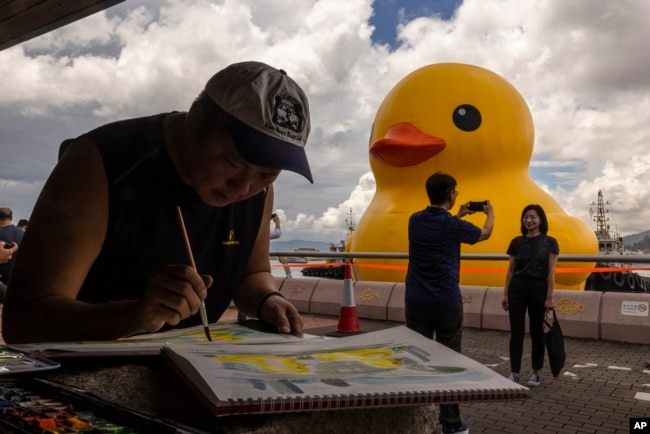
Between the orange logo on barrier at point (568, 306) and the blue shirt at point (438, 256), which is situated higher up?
the blue shirt at point (438, 256)

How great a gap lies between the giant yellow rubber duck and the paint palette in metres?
9.59

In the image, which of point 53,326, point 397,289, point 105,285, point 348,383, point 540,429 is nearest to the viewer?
point 348,383

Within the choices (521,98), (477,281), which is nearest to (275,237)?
(477,281)

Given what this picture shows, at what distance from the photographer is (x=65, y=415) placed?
0.72 meters

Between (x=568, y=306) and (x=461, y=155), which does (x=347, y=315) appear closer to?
(x=568, y=306)

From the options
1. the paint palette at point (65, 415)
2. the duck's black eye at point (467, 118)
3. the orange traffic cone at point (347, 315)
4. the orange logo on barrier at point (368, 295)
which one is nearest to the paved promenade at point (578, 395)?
the orange traffic cone at point (347, 315)

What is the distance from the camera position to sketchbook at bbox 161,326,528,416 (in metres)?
0.83

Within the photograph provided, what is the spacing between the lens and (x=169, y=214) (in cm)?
161

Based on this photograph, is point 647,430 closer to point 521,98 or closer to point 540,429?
point 540,429

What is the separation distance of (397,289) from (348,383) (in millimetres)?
8803

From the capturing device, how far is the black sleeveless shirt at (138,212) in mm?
1524

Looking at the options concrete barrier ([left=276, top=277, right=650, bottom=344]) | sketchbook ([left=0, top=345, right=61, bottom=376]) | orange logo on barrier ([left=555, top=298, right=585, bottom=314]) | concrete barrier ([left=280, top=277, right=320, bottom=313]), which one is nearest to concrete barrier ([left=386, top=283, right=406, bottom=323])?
concrete barrier ([left=276, top=277, right=650, bottom=344])

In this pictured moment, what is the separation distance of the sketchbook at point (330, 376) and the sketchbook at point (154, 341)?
0.08 meters

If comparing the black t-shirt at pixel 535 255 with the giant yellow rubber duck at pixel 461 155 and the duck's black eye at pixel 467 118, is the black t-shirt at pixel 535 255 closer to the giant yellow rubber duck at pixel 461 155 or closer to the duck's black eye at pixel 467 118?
the giant yellow rubber duck at pixel 461 155
